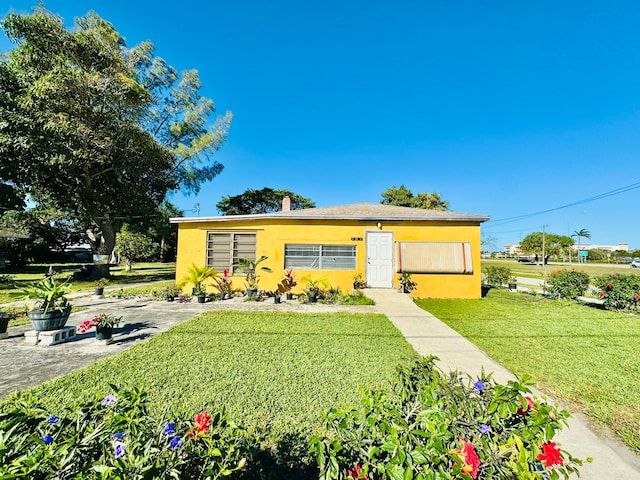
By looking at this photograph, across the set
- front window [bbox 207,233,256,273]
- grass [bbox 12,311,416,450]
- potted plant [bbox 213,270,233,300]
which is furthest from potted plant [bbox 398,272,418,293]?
potted plant [bbox 213,270,233,300]

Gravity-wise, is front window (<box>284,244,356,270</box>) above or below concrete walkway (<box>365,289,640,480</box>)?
above

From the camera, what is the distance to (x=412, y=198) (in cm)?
3372

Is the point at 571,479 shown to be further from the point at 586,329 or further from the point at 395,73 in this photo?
the point at 395,73

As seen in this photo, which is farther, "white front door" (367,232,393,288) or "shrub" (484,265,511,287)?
"shrub" (484,265,511,287)

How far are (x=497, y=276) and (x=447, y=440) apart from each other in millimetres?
15474

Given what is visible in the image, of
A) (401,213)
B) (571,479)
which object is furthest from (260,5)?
(571,479)

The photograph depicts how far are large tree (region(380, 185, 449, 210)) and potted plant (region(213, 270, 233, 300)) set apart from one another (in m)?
26.7

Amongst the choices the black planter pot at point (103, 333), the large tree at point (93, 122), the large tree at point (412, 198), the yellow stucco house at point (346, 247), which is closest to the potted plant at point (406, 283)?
the yellow stucco house at point (346, 247)

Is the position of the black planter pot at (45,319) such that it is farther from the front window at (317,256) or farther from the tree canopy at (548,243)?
the tree canopy at (548,243)

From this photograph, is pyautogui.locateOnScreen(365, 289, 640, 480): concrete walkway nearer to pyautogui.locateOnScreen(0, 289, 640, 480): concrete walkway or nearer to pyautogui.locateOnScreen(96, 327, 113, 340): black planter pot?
pyautogui.locateOnScreen(0, 289, 640, 480): concrete walkway

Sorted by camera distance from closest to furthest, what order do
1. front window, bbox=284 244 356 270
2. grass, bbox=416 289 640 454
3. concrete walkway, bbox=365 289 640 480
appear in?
concrete walkway, bbox=365 289 640 480 → grass, bbox=416 289 640 454 → front window, bbox=284 244 356 270

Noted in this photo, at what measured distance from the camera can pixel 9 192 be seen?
17.0 meters

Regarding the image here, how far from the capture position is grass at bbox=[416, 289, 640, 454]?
318 cm

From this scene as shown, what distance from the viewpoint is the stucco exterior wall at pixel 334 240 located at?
10398 mm
